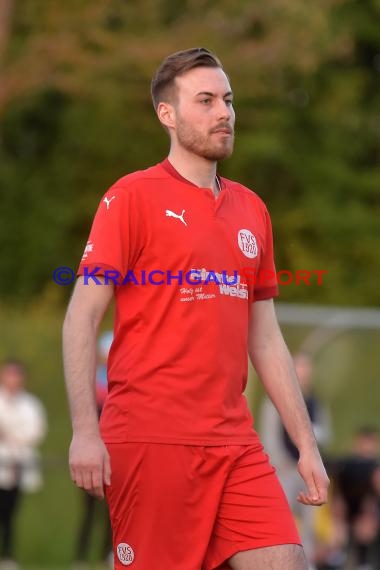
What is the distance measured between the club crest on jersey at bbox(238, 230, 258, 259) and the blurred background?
11.5 metres

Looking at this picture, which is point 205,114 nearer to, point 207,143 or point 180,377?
point 207,143

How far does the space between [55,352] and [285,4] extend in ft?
21.9

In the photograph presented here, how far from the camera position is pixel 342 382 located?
15016 mm

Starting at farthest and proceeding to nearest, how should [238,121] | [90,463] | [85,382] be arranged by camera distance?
1. [238,121]
2. [85,382]
3. [90,463]

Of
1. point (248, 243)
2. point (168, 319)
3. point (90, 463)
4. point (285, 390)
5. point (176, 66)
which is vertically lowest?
point (90, 463)

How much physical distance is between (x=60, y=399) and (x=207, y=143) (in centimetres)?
1135

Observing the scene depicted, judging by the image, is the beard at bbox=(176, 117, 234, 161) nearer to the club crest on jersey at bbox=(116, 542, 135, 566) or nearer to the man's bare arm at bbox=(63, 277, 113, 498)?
the man's bare arm at bbox=(63, 277, 113, 498)

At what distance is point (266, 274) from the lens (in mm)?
5219

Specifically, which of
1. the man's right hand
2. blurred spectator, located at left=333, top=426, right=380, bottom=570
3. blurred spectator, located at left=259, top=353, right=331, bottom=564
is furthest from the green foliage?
the man's right hand

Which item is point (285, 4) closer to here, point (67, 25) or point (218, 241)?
point (67, 25)

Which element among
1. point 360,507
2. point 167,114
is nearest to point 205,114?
point 167,114

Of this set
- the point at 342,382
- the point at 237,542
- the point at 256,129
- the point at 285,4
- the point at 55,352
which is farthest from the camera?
the point at 256,129

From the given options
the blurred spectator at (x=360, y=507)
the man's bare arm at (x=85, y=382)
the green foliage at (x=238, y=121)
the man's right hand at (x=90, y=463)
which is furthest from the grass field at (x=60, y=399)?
the man's right hand at (x=90, y=463)

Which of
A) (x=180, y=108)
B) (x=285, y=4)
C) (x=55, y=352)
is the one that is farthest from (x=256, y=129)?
(x=180, y=108)
